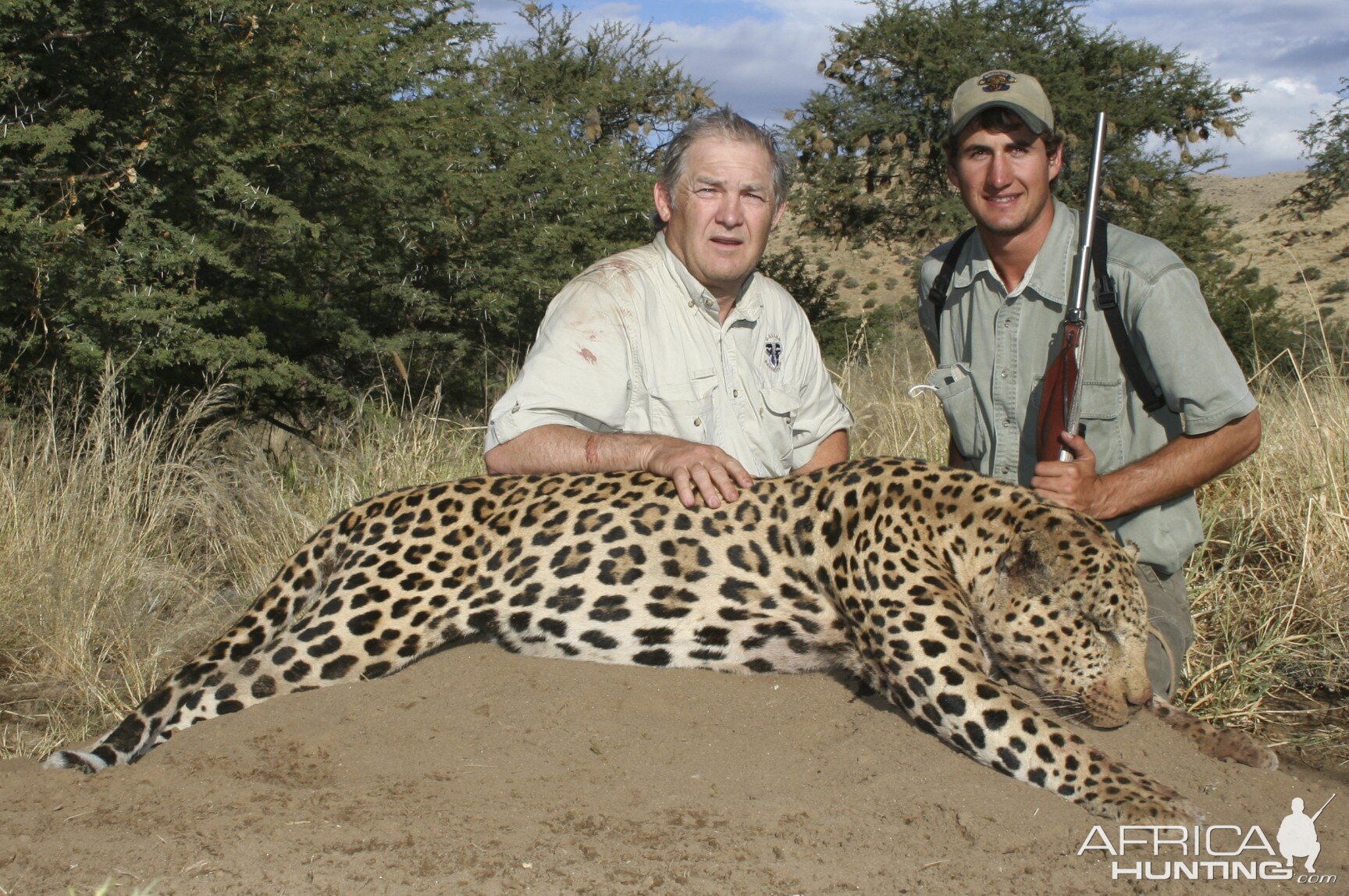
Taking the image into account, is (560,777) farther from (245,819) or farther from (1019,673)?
(1019,673)

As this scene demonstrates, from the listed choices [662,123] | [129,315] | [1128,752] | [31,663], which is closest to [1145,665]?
[1128,752]

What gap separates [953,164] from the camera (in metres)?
5.40

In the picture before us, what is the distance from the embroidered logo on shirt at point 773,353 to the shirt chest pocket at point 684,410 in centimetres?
42

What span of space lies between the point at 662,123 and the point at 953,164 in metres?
17.3

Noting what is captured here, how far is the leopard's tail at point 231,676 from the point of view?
430cm

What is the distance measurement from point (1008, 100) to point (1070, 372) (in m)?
1.15

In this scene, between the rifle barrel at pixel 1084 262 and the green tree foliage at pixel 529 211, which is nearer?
the rifle barrel at pixel 1084 262

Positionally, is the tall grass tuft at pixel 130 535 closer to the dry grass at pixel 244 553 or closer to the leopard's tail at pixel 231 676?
the dry grass at pixel 244 553

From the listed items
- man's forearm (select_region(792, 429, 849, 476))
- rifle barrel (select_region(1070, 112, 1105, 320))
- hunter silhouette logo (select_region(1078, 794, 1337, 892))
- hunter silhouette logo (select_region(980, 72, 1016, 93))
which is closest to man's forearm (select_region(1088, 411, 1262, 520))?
rifle barrel (select_region(1070, 112, 1105, 320))

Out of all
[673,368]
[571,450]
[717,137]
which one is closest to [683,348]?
[673,368]

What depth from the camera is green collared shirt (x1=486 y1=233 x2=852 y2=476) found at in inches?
201

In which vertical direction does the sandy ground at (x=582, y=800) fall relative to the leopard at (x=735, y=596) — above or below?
below

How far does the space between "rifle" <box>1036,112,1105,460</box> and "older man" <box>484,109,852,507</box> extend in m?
1.21

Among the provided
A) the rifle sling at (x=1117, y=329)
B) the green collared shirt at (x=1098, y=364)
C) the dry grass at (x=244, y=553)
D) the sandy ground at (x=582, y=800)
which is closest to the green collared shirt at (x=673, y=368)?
the green collared shirt at (x=1098, y=364)
